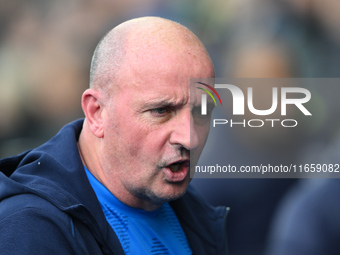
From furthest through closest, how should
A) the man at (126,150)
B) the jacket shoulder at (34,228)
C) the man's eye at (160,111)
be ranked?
the man's eye at (160,111), the man at (126,150), the jacket shoulder at (34,228)

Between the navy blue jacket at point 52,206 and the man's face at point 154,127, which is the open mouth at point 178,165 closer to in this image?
the man's face at point 154,127

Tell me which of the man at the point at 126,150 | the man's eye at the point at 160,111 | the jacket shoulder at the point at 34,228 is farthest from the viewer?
the man's eye at the point at 160,111

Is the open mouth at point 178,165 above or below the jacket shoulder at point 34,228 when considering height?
above

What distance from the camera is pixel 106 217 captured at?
5.49 ft

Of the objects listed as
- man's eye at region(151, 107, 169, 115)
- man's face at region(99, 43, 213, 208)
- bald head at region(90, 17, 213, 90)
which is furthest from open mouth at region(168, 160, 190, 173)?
bald head at region(90, 17, 213, 90)

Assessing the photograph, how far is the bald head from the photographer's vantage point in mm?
1645

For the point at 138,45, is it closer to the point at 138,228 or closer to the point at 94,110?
the point at 94,110

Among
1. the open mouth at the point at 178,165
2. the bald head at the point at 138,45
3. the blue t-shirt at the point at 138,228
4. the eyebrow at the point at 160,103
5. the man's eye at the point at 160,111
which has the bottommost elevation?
the blue t-shirt at the point at 138,228

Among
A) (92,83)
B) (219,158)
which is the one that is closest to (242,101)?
(219,158)

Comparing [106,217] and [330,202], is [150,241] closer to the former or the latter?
[106,217]

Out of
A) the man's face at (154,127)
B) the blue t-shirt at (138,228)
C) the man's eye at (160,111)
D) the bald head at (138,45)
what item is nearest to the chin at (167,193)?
the man's face at (154,127)

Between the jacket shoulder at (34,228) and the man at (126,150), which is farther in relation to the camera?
the man at (126,150)

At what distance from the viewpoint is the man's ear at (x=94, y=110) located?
1.74 meters

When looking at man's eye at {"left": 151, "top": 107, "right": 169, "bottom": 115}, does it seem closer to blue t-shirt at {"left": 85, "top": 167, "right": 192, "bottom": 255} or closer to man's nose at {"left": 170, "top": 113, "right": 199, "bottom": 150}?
man's nose at {"left": 170, "top": 113, "right": 199, "bottom": 150}
